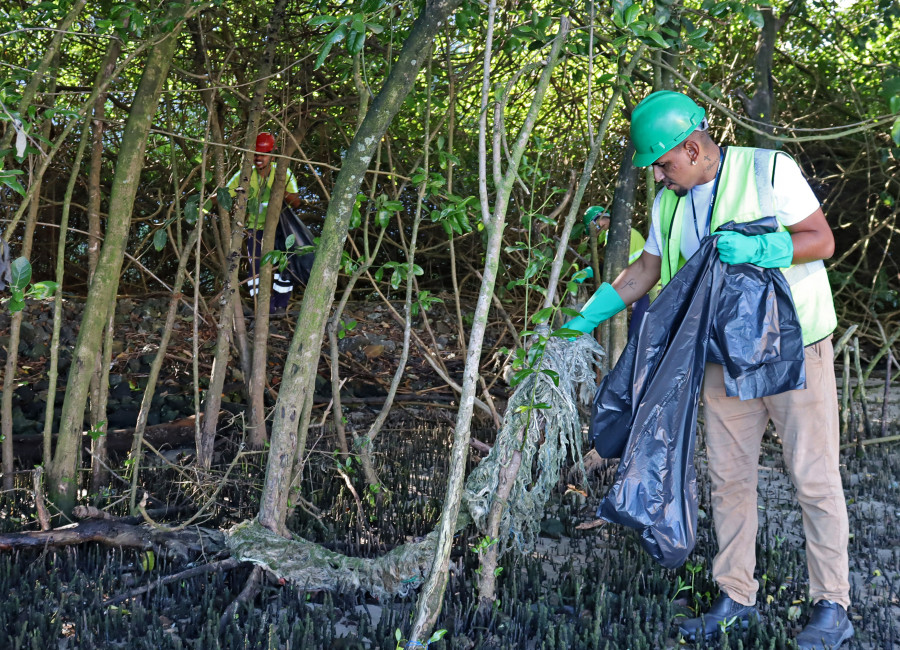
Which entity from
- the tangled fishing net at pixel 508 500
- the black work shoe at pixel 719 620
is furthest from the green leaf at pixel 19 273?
the black work shoe at pixel 719 620

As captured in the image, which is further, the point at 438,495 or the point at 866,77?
the point at 866,77

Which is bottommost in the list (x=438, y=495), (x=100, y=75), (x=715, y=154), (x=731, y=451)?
(x=438, y=495)

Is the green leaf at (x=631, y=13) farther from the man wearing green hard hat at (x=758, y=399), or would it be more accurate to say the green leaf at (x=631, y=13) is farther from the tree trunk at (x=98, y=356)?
the tree trunk at (x=98, y=356)

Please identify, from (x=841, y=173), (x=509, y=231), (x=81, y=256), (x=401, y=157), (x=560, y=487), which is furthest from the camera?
(x=81, y=256)

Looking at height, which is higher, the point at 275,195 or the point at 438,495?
the point at 275,195

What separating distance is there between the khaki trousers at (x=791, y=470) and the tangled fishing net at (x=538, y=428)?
447 millimetres

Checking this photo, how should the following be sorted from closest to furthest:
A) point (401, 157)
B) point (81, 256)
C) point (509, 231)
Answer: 1. point (401, 157)
2. point (509, 231)
3. point (81, 256)

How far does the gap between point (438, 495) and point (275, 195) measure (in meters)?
1.75

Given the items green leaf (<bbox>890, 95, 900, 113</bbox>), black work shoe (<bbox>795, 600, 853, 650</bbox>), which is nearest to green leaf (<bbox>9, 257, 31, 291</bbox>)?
black work shoe (<bbox>795, 600, 853, 650</bbox>)

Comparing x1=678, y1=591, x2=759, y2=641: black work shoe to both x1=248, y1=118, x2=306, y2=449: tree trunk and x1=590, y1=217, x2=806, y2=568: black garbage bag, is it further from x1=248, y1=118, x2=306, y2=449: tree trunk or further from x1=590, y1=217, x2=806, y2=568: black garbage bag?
x1=248, y1=118, x2=306, y2=449: tree trunk

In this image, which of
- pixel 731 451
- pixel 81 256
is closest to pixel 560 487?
pixel 731 451

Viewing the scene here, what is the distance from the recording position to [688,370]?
2.52 meters

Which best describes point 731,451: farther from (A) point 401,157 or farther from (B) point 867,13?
(B) point 867,13

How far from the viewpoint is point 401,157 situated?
539 centimetres
